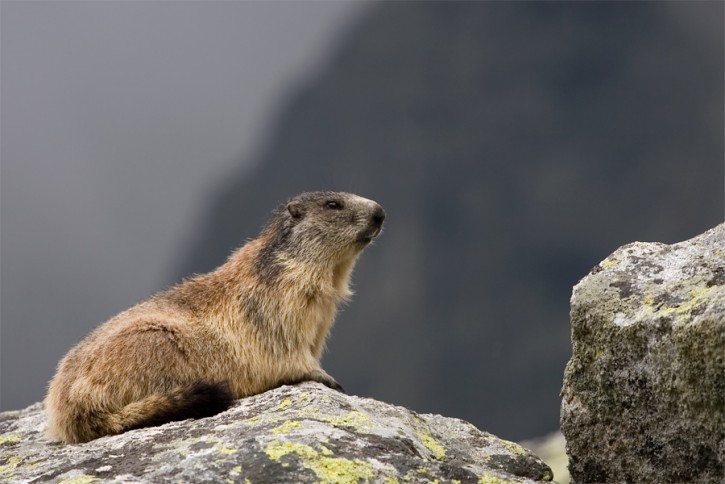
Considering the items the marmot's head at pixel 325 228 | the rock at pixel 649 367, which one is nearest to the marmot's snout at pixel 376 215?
the marmot's head at pixel 325 228

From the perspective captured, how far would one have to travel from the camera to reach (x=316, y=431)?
629 cm

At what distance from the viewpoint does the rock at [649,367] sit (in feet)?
17.3

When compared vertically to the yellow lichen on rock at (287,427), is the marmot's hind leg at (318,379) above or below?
above

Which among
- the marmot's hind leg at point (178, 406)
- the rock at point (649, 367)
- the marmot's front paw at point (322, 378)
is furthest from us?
the marmot's front paw at point (322, 378)

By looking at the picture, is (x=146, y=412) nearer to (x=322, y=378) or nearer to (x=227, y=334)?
(x=227, y=334)

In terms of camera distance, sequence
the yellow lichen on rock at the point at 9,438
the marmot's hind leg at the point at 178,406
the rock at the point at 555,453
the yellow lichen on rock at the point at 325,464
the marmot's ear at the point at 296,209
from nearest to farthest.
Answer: the yellow lichen on rock at the point at 325,464 < the marmot's hind leg at the point at 178,406 < the yellow lichen on rock at the point at 9,438 < the marmot's ear at the point at 296,209 < the rock at the point at 555,453

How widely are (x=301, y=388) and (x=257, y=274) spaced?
105 inches

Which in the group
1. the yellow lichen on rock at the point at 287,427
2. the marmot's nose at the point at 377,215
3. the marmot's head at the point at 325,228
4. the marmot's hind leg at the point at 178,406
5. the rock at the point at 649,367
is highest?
the marmot's nose at the point at 377,215

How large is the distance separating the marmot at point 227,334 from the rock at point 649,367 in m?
3.38

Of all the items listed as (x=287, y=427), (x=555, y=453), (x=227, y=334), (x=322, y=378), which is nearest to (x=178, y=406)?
(x=287, y=427)

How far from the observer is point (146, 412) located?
25.7 feet

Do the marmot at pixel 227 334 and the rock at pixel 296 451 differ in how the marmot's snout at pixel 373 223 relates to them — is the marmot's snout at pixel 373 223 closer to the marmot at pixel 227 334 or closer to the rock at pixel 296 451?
the marmot at pixel 227 334

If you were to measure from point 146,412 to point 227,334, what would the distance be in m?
1.85

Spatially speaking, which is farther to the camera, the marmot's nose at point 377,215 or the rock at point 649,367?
the marmot's nose at point 377,215
